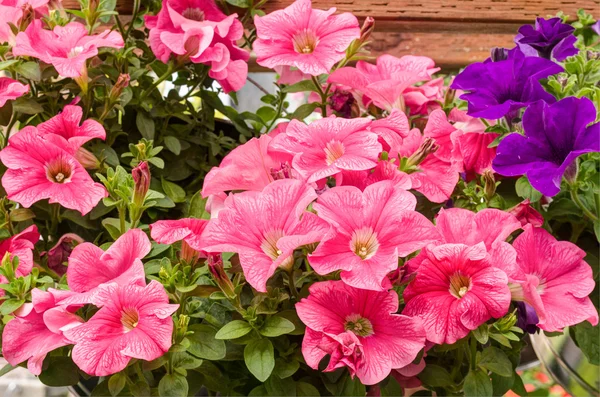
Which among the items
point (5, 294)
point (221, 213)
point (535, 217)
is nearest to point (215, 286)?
point (221, 213)

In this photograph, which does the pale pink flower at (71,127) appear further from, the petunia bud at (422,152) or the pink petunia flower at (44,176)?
the petunia bud at (422,152)

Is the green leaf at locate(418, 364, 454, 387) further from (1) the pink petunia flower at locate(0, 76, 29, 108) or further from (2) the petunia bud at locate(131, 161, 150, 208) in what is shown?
(1) the pink petunia flower at locate(0, 76, 29, 108)

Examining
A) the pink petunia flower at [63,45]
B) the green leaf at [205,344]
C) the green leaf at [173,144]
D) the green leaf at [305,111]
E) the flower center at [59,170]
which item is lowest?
the green leaf at [205,344]

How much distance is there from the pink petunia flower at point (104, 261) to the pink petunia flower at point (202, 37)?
27cm

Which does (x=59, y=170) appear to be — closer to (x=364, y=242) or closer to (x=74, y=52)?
(x=74, y=52)

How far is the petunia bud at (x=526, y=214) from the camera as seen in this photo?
717mm

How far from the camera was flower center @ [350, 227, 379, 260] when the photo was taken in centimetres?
62

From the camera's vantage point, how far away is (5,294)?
2.19ft

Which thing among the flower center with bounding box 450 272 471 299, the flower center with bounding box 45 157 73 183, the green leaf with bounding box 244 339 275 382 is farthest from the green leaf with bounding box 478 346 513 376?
the flower center with bounding box 45 157 73 183

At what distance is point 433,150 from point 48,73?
0.43 meters

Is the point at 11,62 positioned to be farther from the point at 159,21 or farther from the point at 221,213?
the point at 221,213

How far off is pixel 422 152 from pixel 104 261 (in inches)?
12.5

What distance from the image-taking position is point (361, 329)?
2.07ft

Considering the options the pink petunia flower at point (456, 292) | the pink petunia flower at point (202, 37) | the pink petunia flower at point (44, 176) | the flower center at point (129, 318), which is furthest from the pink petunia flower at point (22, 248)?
the pink petunia flower at point (456, 292)
